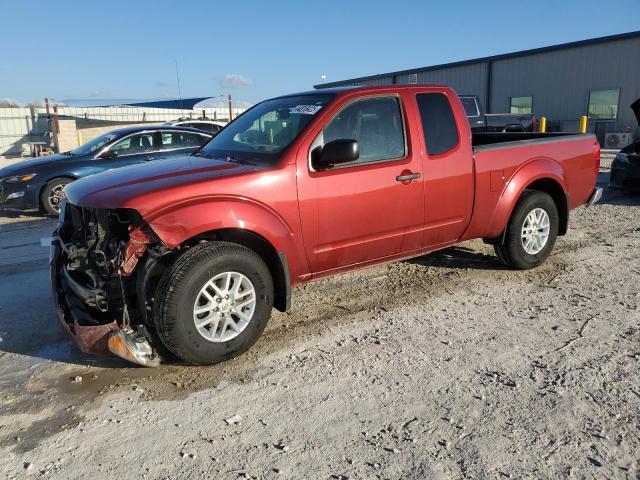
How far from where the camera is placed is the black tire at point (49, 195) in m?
8.88

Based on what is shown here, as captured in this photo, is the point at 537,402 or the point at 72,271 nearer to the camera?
the point at 537,402

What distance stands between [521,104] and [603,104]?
4.45 metres

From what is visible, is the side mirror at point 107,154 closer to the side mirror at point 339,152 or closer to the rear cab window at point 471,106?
the side mirror at point 339,152

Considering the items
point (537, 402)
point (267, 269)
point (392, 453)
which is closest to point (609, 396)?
point (537, 402)

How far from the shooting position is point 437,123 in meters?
4.66

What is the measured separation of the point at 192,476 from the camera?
8.29 ft

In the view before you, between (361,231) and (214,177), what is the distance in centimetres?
124

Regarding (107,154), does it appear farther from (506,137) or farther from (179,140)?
(506,137)

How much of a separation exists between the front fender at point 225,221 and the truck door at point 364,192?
17cm

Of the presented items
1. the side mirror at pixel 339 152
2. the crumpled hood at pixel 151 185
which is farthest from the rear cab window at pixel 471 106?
the crumpled hood at pixel 151 185

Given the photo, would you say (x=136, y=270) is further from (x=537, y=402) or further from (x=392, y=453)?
(x=537, y=402)

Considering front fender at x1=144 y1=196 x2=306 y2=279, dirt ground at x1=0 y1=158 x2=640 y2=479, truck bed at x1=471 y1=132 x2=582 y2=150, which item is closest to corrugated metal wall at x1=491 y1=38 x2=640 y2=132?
truck bed at x1=471 y1=132 x2=582 y2=150

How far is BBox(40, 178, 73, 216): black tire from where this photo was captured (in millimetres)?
8883

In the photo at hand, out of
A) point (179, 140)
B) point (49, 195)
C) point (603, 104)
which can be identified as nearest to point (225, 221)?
point (179, 140)
